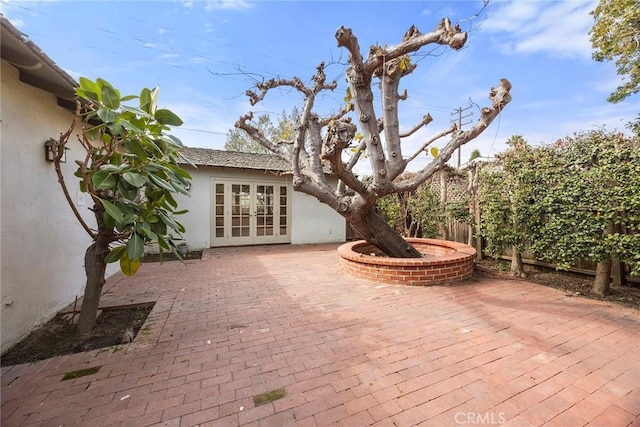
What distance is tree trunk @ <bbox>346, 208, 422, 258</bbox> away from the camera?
5.19 m

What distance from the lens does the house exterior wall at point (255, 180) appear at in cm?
853

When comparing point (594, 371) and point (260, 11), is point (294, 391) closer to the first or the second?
point (594, 371)

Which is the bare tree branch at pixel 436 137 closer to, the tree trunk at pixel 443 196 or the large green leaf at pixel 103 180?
the tree trunk at pixel 443 196

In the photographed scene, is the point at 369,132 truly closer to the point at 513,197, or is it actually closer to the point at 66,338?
the point at 513,197

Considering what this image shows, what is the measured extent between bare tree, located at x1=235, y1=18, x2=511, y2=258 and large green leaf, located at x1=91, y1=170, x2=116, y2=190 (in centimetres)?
222

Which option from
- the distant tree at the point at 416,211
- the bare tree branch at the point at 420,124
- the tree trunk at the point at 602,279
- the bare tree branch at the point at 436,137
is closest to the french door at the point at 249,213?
the distant tree at the point at 416,211

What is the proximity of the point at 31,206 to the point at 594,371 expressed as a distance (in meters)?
5.88

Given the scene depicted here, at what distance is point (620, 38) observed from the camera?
898 cm

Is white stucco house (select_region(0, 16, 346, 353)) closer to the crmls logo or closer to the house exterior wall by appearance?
the house exterior wall

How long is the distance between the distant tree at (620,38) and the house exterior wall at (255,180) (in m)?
11.1

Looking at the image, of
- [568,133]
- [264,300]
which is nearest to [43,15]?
[264,300]

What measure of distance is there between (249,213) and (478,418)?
8.45 meters

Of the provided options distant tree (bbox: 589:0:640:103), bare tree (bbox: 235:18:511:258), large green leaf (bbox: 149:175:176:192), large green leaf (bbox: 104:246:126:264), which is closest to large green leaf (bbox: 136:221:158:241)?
large green leaf (bbox: 104:246:126:264)

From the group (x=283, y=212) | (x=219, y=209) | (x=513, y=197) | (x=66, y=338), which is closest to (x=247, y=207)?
(x=219, y=209)
